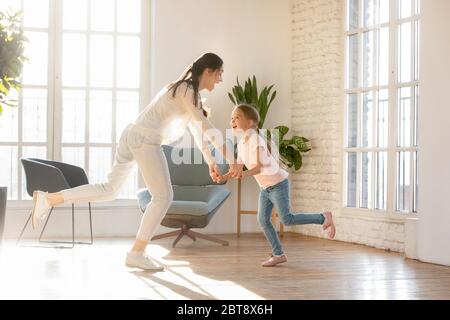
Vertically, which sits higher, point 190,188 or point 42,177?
point 42,177

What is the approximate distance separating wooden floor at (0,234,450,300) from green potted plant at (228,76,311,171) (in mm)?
1189

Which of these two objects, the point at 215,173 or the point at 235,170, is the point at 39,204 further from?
the point at 235,170

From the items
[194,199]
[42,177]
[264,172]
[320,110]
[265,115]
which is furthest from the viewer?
[265,115]

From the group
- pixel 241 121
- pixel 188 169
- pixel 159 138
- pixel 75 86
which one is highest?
pixel 75 86

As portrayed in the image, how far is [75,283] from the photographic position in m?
4.21

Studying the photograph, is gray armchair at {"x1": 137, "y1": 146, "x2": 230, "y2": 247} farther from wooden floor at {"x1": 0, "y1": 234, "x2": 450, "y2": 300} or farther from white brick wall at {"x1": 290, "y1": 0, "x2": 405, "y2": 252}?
white brick wall at {"x1": 290, "y1": 0, "x2": 405, "y2": 252}

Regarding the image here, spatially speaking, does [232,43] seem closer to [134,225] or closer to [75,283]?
[134,225]

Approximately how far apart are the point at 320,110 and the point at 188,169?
1.56 meters

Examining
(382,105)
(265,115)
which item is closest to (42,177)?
(265,115)

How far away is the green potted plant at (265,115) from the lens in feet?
23.7

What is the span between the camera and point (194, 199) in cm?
666

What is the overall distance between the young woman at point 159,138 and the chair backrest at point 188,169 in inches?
78.2

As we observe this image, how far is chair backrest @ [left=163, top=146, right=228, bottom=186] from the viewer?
6660 millimetres
